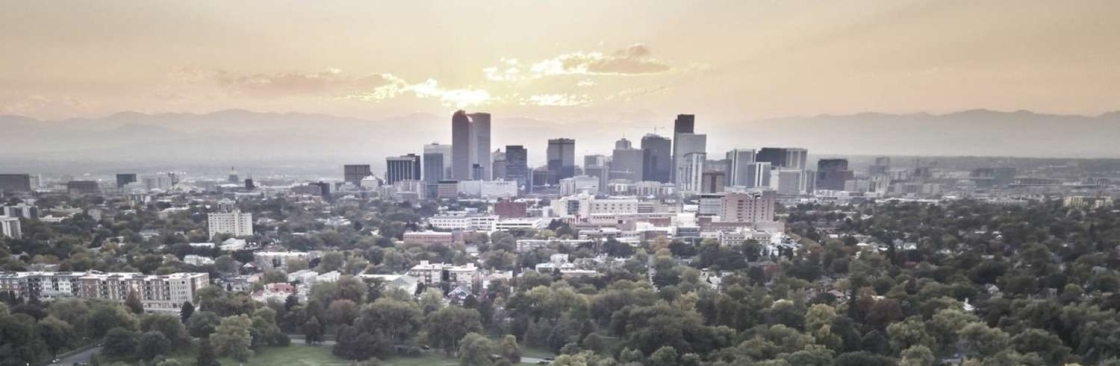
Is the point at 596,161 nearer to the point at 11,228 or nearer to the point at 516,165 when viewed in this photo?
the point at 516,165

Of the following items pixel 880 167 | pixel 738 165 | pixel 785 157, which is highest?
pixel 785 157

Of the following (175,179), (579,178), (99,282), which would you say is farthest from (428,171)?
(99,282)

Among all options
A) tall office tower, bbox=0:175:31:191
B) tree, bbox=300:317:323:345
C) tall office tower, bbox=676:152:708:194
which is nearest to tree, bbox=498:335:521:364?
tree, bbox=300:317:323:345

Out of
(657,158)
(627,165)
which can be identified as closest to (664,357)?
(627,165)

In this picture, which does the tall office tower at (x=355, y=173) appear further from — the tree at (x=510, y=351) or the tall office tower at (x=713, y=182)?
the tree at (x=510, y=351)

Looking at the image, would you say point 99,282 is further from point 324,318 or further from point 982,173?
point 982,173

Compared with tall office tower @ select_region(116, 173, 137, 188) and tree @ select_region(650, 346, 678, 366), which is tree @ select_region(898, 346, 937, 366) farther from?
tall office tower @ select_region(116, 173, 137, 188)
